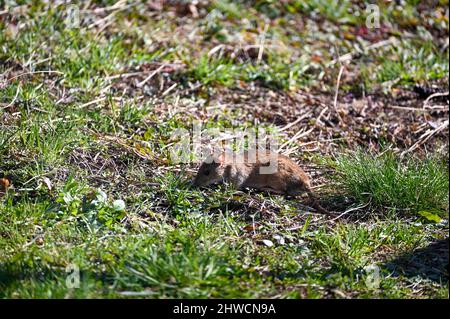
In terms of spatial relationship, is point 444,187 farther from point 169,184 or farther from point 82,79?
point 82,79

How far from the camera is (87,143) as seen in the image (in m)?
6.11

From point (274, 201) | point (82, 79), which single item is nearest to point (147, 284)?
point (274, 201)

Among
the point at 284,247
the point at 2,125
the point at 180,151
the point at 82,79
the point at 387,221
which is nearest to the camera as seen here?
the point at 284,247

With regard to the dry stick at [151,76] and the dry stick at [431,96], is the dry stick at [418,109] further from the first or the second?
the dry stick at [151,76]

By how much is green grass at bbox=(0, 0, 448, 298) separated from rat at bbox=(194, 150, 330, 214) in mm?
111

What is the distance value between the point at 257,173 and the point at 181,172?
630 mm

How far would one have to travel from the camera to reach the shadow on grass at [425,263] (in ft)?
16.1

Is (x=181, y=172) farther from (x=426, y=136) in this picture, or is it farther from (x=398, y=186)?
(x=426, y=136)

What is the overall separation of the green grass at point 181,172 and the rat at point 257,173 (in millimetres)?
111

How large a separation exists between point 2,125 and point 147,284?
2.43 meters

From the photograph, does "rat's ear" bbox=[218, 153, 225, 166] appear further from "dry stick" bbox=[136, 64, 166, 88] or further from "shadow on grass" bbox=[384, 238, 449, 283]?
"dry stick" bbox=[136, 64, 166, 88]

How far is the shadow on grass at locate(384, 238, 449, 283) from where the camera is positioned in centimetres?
490

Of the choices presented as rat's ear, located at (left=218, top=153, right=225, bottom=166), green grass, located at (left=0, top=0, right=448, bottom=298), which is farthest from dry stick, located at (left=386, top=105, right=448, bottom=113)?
rat's ear, located at (left=218, top=153, right=225, bottom=166)

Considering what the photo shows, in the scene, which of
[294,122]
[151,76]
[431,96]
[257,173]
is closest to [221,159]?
[257,173]
